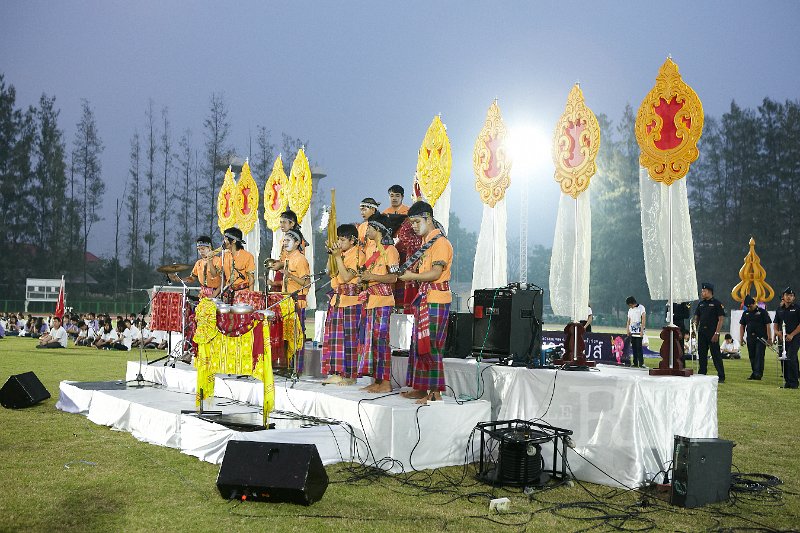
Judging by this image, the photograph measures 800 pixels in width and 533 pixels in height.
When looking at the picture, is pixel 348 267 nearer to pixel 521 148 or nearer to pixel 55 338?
pixel 521 148

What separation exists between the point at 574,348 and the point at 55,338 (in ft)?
49.0

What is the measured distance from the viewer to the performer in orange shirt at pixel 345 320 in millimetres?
6363

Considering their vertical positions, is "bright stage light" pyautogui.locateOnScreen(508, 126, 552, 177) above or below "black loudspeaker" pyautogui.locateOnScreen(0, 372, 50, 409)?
above

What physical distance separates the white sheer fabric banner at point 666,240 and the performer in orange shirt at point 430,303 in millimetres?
2277

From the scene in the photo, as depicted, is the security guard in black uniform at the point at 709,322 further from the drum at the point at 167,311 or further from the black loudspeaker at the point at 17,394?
the black loudspeaker at the point at 17,394

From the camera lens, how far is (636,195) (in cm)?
3903

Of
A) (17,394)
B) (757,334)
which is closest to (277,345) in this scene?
(17,394)

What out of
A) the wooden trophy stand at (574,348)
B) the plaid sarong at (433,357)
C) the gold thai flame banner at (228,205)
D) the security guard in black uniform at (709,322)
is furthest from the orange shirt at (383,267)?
the gold thai flame banner at (228,205)

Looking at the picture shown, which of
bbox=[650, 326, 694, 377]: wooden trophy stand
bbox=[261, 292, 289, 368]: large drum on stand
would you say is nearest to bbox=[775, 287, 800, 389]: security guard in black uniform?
bbox=[650, 326, 694, 377]: wooden trophy stand

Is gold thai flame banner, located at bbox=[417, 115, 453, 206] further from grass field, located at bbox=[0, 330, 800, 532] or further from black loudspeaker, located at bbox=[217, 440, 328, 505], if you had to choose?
black loudspeaker, located at bbox=[217, 440, 328, 505]

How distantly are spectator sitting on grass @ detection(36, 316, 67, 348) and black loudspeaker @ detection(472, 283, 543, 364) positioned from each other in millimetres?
14155

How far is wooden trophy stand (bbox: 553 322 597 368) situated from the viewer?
5555 millimetres

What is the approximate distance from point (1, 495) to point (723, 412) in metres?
7.34

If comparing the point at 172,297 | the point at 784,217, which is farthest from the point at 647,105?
the point at 784,217
